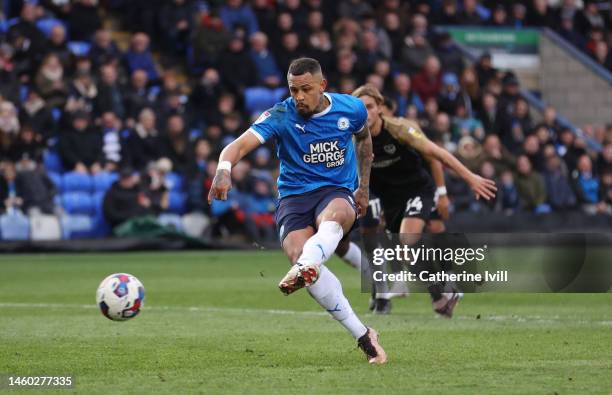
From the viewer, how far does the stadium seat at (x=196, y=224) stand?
2345cm

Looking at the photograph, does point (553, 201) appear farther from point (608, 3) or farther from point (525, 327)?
point (525, 327)

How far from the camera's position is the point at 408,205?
13219 mm

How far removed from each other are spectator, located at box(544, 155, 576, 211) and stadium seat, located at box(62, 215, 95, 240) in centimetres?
997

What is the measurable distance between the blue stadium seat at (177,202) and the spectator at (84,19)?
12.1 ft

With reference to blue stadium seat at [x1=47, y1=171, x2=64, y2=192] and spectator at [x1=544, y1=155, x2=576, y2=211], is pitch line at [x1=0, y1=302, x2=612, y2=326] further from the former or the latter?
spectator at [x1=544, y1=155, x2=576, y2=211]

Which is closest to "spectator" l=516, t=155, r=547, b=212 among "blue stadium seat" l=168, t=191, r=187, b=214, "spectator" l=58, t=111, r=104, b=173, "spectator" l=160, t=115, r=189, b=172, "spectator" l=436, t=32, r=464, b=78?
"spectator" l=436, t=32, r=464, b=78

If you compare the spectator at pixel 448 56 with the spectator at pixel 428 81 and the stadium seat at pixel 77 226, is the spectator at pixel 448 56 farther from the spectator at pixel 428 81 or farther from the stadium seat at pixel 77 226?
the stadium seat at pixel 77 226

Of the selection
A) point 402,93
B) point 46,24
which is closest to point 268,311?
point 46,24

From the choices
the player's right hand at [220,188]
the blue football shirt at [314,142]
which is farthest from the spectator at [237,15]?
the player's right hand at [220,188]

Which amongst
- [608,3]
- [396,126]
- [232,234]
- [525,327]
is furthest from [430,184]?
[608,3]

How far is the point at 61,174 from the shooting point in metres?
22.8

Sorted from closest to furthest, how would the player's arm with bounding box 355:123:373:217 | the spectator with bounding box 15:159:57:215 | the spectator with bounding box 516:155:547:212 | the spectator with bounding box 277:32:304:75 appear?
the player's arm with bounding box 355:123:373:217
the spectator with bounding box 15:159:57:215
the spectator with bounding box 277:32:304:75
the spectator with bounding box 516:155:547:212

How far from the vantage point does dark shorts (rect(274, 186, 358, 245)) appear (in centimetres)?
905

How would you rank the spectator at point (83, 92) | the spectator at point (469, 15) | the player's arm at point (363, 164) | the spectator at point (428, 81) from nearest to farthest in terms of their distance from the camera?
the player's arm at point (363, 164)
the spectator at point (83, 92)
the spectator at point (428, 81)
the spectator at point (469, 15)
